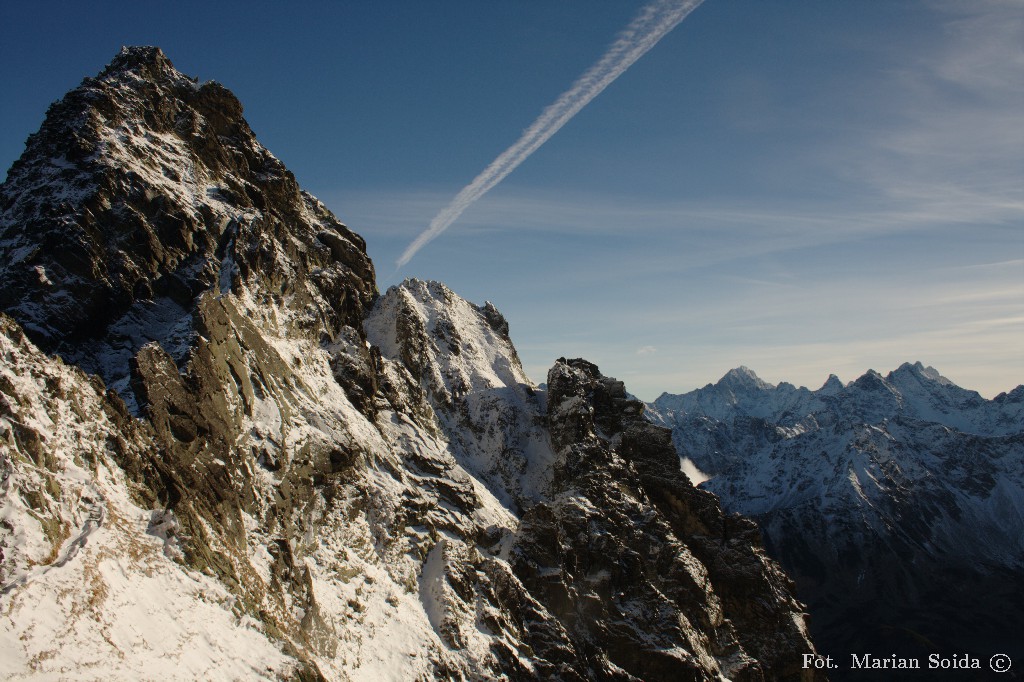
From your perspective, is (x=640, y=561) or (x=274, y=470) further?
(x=640, y=561)

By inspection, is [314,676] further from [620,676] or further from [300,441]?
[620,676]

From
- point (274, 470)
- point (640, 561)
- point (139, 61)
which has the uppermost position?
point (139, 61)

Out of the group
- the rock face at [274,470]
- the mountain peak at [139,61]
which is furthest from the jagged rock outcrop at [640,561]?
the mountain peak at [139,61]

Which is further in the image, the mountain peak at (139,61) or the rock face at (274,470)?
the mountain peak at (139,61)

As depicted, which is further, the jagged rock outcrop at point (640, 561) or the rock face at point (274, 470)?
the jagged rock outcrop at point (640, 561)

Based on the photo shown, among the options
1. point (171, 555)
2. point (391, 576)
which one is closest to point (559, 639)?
point (391, 576)

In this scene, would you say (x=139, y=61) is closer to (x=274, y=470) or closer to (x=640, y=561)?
(x=274, y=470)

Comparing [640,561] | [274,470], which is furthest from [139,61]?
[640,561]

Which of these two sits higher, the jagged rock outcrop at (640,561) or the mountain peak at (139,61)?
the mountain peak at (139,61)

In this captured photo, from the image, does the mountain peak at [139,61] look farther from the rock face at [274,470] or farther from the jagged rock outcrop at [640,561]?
the jagged rock outcrop at [640,561]

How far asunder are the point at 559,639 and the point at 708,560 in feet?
103

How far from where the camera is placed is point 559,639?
204 feet

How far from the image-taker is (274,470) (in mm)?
50344

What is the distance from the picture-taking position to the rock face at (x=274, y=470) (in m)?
32.7
